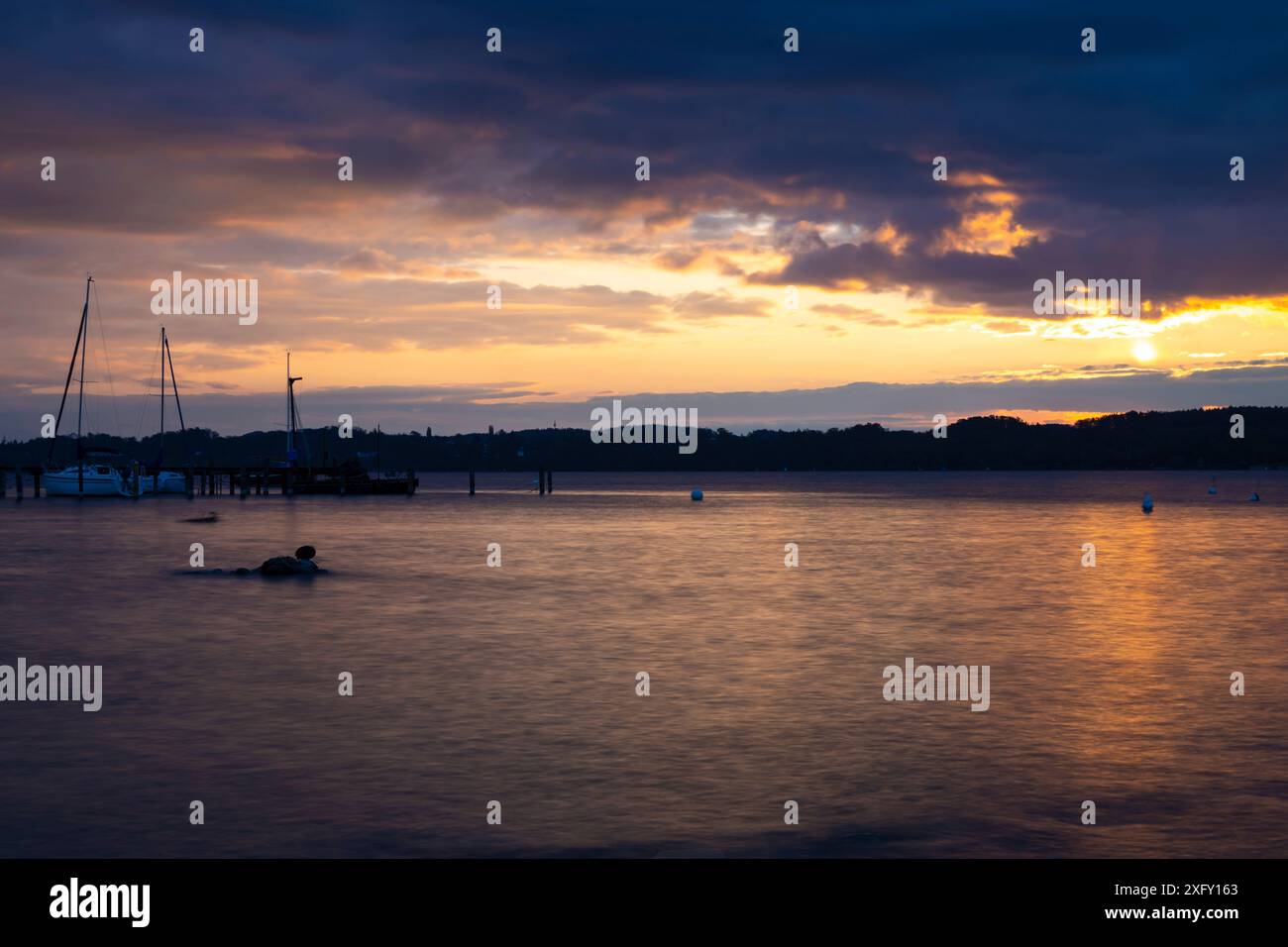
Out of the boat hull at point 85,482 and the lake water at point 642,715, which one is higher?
the boat hull at point 85,482

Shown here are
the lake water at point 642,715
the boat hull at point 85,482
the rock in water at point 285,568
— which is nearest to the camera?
the lake water at point 642,715

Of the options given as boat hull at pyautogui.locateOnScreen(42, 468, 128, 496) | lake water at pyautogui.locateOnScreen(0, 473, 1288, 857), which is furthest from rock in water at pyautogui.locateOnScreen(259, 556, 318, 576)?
boat hull at pyautogui.locateOnScreen(42, 468, 128, 496)

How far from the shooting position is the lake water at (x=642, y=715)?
13.5 meters

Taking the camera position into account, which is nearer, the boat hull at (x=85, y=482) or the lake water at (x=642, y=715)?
the lake water at (x=642, y=715)

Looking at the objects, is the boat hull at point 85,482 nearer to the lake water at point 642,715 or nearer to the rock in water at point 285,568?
the lake water at point 642,715

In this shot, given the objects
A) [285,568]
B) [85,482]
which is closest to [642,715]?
[285,568]

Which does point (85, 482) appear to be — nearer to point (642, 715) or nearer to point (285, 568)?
point (285, 568)

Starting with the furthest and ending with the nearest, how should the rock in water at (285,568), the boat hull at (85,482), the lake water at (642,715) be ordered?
→ the boat hull at (85,482)
the rock in water at (285,568)
the lake water at (642,715)

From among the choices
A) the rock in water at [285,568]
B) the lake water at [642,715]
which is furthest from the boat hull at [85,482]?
the rock in water at [285,568]

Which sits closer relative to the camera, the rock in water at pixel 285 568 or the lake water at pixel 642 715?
the lake water at pixel 642 715
